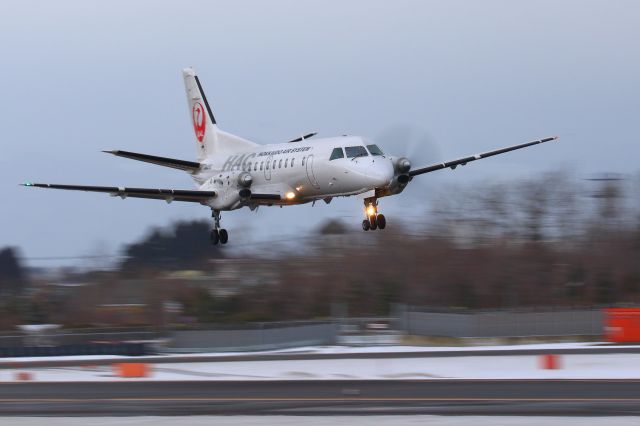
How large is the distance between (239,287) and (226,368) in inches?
1541

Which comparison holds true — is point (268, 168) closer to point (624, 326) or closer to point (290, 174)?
point (290, 174)

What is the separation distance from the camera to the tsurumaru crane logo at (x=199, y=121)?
47.7 meters

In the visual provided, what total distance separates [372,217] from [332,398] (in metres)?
9.64

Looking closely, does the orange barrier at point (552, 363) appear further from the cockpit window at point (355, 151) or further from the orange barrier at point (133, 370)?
the orange barrier at point (133, 370)

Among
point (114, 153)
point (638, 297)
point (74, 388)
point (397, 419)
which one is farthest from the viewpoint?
point (638, 297)

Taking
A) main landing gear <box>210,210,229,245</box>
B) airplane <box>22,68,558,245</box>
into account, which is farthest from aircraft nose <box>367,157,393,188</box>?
main landing gear <box>210,210,229,245</box>

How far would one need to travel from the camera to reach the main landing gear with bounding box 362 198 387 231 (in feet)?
117

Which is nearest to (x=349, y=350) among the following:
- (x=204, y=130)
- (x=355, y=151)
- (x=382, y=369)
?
(x=382, y=369)

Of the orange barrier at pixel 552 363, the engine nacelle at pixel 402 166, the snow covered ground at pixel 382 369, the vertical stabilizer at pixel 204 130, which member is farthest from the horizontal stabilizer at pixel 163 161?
the orange barrier at pixel 552 363

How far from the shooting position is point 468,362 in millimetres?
38625

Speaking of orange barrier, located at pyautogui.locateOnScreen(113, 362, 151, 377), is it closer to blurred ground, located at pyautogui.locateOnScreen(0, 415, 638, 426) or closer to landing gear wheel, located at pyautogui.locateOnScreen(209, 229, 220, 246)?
landing gear wheel, located at pyautogui.locateOnScreen(209, 229, 220, 246)

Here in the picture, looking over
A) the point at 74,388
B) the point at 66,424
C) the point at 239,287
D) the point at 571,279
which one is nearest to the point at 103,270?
the point at 239,287

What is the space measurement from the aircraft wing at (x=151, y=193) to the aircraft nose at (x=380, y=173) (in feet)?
26.0

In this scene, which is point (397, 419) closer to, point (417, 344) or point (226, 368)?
point (226, 368)
